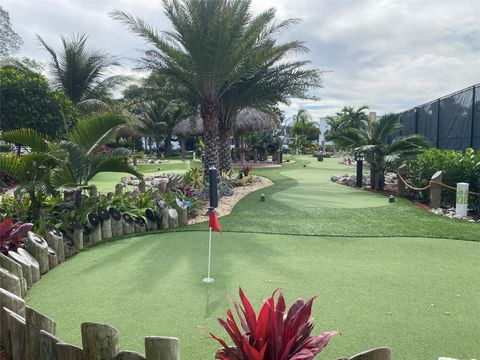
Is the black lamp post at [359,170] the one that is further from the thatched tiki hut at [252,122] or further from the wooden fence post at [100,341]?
the wooden fence post at [100,341]

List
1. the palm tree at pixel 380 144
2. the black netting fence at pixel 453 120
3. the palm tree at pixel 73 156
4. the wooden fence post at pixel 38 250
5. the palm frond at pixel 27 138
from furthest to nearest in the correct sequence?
the palm tree at pixel 380 144
the black netting fence at pixel 453 120
the palm frond at pixel 27 138
the palm tree at pixel 73 156
the wooden fence post at pixel 38 250

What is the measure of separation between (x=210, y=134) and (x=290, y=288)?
26.0 feet

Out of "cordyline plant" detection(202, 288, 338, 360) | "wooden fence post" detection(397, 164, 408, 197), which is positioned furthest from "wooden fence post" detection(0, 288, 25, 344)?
"wooden fence post" detection(397, 164, 408, 197)

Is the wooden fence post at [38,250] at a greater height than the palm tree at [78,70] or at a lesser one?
lesser

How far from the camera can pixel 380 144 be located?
1163 cm

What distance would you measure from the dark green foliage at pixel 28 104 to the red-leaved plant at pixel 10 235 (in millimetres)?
8852

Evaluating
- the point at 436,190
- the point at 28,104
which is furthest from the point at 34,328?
the point at 28,104

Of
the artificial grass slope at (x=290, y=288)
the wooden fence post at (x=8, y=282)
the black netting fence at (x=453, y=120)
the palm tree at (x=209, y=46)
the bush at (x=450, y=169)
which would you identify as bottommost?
the artificial grass slope at (x=290, y=288)

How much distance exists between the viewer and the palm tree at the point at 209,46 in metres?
9.26

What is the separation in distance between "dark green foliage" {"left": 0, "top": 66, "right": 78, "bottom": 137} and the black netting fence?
12.0 m

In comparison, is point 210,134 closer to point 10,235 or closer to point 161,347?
point 10,235

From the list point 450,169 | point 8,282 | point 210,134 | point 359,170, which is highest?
point 210,134

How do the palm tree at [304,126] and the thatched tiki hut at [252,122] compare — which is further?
the palm tree at [304,126]

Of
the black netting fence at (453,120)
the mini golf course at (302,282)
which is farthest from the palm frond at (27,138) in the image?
the black netting fence at (453,120)
